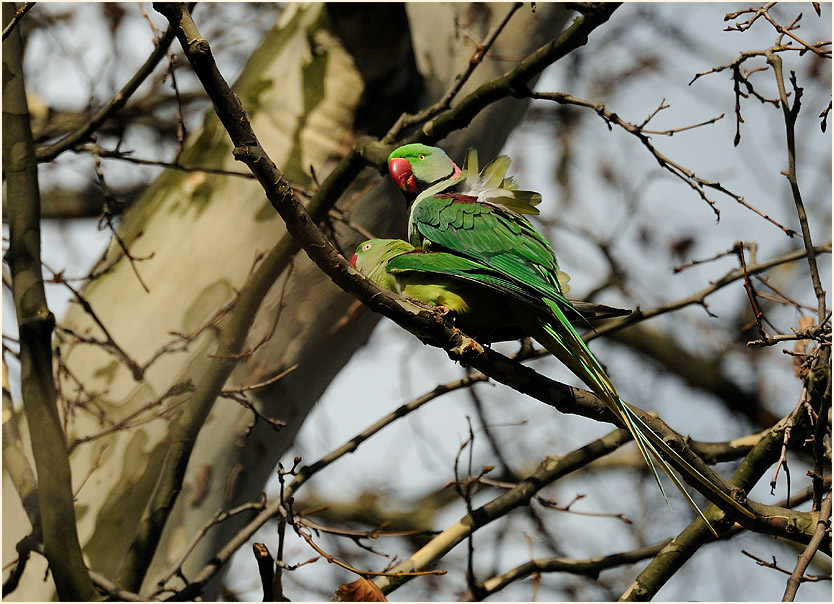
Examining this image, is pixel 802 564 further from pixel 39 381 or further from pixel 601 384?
pixel 39 381

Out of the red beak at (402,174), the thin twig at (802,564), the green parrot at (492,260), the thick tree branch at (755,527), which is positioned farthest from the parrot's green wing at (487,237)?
the thin twig at (802,564)

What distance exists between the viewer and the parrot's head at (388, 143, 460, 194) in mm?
2547

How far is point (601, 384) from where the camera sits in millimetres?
1953

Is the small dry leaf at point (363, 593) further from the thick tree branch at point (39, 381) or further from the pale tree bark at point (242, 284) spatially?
the pale tree bark at point (242, 284)

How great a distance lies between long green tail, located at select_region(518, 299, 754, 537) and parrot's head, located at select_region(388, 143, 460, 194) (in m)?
0.73

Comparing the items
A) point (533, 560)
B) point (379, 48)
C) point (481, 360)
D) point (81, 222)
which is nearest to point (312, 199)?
point (379, 48)

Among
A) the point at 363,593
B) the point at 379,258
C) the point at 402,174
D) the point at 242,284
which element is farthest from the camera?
the point at 242,284

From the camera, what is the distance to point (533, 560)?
272cm

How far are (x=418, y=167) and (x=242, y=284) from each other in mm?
829

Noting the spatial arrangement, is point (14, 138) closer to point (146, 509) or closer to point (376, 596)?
point (146, 509)

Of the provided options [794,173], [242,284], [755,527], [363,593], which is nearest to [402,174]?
[242,284]

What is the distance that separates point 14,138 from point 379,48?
137cm

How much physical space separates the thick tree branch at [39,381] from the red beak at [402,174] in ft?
3.70

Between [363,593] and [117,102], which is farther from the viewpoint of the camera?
[117,102]
